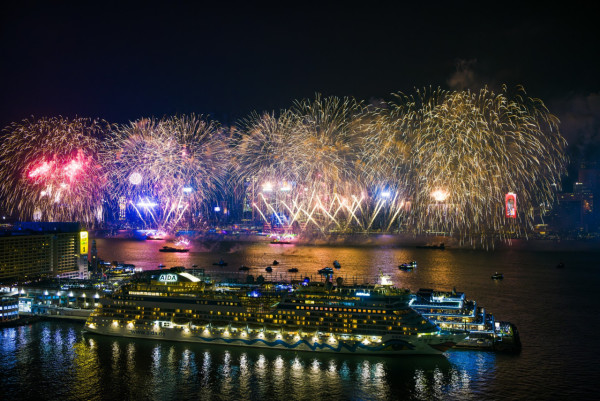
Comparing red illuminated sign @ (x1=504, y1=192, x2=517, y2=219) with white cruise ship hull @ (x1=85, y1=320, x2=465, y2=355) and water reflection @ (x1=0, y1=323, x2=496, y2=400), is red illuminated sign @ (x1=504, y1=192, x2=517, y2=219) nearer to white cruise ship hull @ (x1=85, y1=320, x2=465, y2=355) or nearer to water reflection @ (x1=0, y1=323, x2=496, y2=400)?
water reflection @ (x1=0, y1=323, x2=496, y2=400)

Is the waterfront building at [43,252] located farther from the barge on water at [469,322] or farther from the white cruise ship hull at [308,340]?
the barge on water at [469,322]

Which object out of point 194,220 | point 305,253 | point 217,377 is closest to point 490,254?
point 305,253

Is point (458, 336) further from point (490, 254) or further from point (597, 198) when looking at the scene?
point (597, 198)

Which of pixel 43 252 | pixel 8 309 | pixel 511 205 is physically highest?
pixel 511 205

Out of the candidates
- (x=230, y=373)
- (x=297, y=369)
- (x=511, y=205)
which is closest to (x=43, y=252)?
(x=230, y=373)

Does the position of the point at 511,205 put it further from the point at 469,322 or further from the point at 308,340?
the point at 308,340

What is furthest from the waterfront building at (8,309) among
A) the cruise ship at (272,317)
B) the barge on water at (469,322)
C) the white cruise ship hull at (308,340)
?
the barge on water at (469,322)
